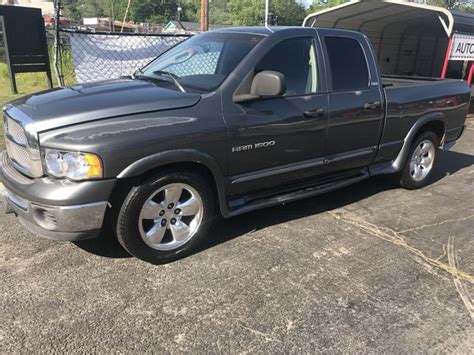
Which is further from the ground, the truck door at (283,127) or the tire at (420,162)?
the truck door at (283,127)

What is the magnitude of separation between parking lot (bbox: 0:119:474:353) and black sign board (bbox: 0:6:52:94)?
5.13m

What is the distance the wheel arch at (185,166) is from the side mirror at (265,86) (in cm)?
59

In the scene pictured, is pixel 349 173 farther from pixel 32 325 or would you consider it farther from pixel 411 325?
pixel 32 325

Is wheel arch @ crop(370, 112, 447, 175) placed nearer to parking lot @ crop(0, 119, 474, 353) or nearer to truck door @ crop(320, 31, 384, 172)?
truck door @ crop(320, 31, 384, 172)

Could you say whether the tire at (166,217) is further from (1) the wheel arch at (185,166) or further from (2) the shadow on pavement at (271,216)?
(2) the shadow on pavement at (271,216)

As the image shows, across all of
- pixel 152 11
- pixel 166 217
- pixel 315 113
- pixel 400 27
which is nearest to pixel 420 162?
pixel 315 113

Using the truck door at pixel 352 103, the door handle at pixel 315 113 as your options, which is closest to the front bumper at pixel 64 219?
the door handle at pixel 315 113

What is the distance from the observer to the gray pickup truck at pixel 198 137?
3.12 meters

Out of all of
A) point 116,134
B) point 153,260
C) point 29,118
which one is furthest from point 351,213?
point 29,118

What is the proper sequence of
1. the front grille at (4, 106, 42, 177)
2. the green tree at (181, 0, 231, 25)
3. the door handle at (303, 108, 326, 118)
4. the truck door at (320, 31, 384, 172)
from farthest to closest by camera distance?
the green tree at (181, 0, 231, 25) → the truck door at (320, 31, 384, 172) → the door handle at (303, 108, 326, 118) → the front grille at (4, 106, 42, 177)

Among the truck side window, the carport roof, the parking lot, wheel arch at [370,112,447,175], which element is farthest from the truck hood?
the carport roof

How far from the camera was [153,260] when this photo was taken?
3.57 metres

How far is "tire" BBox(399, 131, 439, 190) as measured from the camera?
557 centimetres

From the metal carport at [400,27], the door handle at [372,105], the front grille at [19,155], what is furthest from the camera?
the metal carport at [400,27]
